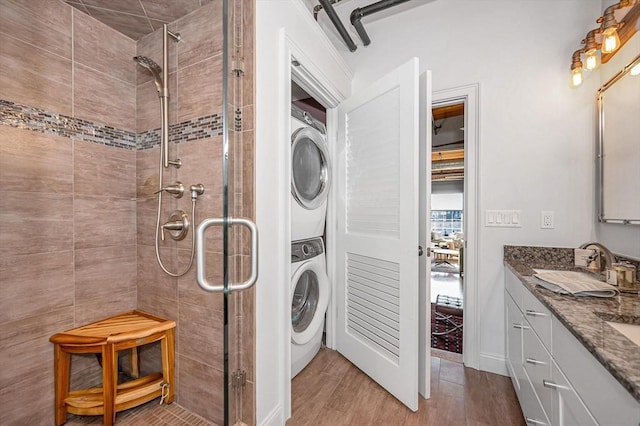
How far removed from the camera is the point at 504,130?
1.83 m

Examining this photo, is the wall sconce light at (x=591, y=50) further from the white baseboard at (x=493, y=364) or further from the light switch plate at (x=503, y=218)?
the white baseboard at (x=493, y=364)

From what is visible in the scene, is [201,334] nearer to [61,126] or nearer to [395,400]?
[395,400]

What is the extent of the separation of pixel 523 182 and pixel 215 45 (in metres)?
2.05

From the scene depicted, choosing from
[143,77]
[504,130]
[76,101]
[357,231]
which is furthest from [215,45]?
[504,130]

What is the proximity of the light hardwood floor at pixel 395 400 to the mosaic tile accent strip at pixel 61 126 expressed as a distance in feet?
6.23

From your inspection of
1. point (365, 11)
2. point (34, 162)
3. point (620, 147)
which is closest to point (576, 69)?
point (620, 147)

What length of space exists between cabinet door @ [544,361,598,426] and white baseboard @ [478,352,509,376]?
104 cm

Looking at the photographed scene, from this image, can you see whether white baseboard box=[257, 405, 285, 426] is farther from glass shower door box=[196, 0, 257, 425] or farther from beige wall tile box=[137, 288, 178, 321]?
beige wall tile box=[137, 288, 178, 321]

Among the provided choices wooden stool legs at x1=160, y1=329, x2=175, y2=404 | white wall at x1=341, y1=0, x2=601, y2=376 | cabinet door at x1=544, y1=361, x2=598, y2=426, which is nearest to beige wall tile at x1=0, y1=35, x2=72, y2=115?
wooden stool legs at x1=160, y1=329, x2=175, y2=404

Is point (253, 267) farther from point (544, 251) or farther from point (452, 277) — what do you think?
point (452, 277)

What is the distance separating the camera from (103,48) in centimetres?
156

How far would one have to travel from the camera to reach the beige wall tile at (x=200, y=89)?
4.37 ft

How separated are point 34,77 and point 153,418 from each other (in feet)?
6.07

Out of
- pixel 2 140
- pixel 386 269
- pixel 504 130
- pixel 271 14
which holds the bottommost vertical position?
pixel 386 269
